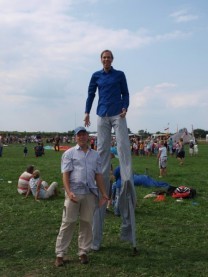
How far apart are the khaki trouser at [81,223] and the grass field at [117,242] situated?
9.8 inches

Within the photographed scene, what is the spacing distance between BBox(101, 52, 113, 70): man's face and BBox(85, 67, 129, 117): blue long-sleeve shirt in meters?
0.11

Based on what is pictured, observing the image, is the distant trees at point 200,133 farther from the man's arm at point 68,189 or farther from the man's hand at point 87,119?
the man's arm at point 68,189

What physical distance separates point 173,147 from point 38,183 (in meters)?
26.3

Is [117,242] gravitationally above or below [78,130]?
below

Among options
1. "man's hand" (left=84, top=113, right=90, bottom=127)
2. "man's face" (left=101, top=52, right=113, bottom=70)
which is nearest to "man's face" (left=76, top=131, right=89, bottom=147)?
"man's hand" (left=84, top=113, right=90, bottom=127)

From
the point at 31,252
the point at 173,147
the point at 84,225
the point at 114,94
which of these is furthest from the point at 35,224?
the point at 173,147

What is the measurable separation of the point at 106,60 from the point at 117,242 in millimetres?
3012

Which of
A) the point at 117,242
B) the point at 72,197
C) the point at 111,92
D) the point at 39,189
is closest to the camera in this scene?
the point at 72,197

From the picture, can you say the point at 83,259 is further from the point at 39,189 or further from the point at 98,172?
the point at 39,189

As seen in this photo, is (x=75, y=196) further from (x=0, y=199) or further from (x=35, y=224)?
(x=0, y=199)

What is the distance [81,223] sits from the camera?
581cm

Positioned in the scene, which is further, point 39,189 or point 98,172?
point 39,189

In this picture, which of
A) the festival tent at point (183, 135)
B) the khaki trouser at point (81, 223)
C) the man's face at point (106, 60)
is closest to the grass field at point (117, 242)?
the khaki trouser at point (81, 223)

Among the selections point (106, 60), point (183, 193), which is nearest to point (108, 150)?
point (106, 60)
